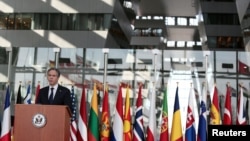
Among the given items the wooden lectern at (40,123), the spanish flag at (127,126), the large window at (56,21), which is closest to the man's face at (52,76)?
the wooden lectern at (40,123)

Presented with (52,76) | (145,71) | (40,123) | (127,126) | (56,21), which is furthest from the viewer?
(56,21)

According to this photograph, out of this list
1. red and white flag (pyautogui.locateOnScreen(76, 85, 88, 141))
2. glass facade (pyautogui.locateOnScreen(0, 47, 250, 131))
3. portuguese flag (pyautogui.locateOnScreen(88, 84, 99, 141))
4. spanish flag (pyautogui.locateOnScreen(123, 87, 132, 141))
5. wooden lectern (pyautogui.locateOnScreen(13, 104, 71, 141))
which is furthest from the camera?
glass facade (pyautogui.locateOnScreen(0, 47, 250, 131))

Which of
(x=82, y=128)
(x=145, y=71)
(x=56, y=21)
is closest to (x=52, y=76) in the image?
(x=82, y=128)

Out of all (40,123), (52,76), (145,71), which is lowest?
(40,123)

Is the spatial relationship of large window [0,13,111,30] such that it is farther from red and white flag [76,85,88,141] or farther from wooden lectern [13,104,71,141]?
wooden lectern [13,104,71,141]

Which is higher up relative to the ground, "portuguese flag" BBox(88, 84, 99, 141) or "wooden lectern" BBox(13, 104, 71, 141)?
"wooden lectern" BBox(13, 104, 71, 141)

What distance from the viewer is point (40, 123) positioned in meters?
4.46

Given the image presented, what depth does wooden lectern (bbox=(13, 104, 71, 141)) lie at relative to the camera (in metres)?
4.43

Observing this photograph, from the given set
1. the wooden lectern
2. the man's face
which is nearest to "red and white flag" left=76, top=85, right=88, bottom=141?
the man's face

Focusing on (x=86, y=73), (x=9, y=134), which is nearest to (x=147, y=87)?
(x=86, y=73)

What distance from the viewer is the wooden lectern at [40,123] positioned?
4.43 m

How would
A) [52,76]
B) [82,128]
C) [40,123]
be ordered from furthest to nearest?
[82,128]
[52,76]
[40,123]

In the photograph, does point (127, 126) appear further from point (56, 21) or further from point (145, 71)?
point (56, 21)

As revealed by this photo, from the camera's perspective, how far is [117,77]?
37.1ft
